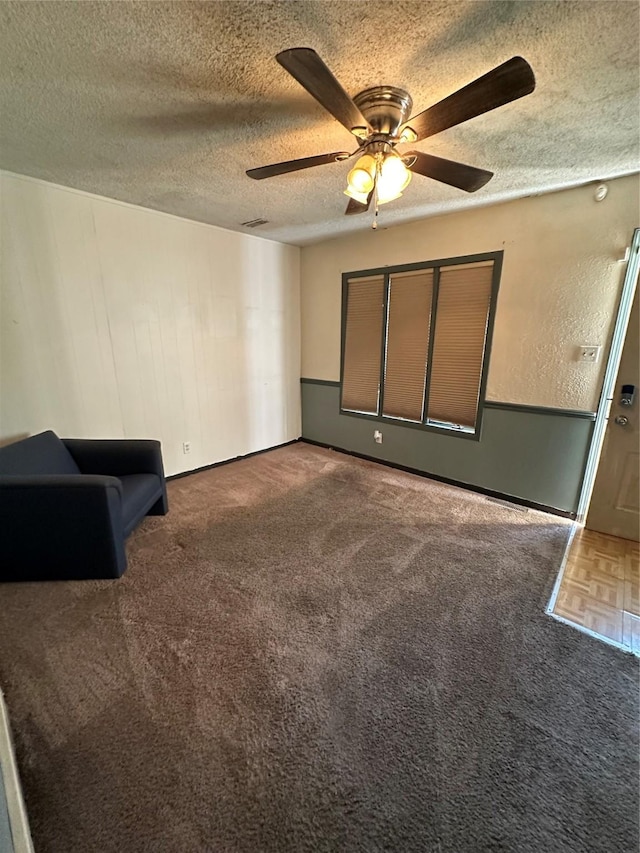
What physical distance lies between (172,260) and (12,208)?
1122 millimetres

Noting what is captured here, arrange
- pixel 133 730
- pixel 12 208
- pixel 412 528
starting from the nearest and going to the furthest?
pixel 133 730 → pixel 12 208 → pixel 412 528

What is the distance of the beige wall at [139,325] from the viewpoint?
251 cm

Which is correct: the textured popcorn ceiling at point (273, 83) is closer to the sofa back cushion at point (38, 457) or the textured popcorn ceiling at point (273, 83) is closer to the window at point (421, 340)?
the window at point (421, 340)

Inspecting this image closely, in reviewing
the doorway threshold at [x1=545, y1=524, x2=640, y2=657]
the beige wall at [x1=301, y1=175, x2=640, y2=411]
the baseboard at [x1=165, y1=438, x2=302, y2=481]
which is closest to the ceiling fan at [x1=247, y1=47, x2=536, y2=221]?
the beige wall at [x1=301, y1=175, x2=640, y2=411]

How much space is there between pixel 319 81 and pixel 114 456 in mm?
2589

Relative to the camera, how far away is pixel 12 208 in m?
2.35

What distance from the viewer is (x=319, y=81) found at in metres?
1.11

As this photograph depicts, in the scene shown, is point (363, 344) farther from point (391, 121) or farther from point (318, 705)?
point (318, 705)

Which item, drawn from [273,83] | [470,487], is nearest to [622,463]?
[470,487]

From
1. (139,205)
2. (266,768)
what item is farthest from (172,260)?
(266,768)

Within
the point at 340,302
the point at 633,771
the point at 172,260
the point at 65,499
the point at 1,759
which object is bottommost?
the point at 633,771

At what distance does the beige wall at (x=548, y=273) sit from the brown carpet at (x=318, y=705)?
132cm

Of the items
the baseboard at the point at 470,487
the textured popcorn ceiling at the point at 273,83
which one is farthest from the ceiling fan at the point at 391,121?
the baseboard at the point at 470,487

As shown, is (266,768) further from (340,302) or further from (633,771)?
(340,302)
